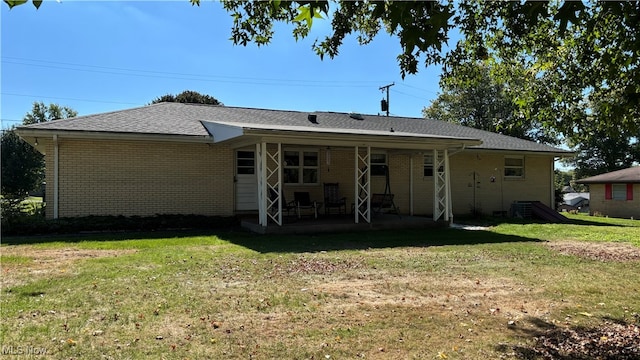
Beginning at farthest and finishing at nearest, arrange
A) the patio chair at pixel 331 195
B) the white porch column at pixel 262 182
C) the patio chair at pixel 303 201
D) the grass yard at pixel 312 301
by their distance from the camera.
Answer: the patio chair at pixel 331 195 → the patio chair at pixel 303 201 → the white porch column at pixel 262 182 → the grass yard at pixel 312 301

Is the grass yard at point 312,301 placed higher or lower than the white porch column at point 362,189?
lower

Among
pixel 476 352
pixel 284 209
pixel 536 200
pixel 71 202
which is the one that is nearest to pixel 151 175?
pixel 71 202

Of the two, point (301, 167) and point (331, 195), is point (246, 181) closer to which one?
point (301, 167)

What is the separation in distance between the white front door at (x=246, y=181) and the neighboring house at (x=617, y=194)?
70.9 feet

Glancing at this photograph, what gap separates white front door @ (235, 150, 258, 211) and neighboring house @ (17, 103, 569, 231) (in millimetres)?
32

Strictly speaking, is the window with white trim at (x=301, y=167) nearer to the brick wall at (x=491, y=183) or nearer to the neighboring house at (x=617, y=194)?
the brick wall at (x=491, y=183)

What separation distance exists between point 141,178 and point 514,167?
579 inches

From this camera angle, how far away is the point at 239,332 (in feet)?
14.4

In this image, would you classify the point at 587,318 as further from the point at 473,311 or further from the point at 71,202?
the point at 71,202

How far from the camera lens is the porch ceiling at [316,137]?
37.1ft

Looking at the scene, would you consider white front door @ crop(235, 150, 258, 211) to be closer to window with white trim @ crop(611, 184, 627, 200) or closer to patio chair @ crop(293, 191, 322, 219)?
patio chair @ crop(293, 191, 322, 219)

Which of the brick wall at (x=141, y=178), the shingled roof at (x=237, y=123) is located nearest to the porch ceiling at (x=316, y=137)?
the shingled roof at (x=237, y=123)


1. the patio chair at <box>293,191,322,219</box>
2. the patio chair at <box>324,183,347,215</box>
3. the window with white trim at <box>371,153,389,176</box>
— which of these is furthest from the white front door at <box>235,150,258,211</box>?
the window with white trim at <box>371,153,389,176</box>

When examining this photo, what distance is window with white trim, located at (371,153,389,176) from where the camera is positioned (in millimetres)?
17109
